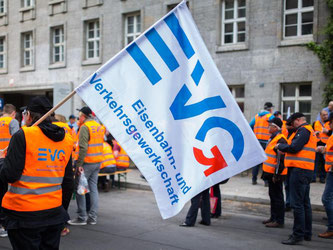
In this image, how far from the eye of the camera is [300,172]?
591 cm

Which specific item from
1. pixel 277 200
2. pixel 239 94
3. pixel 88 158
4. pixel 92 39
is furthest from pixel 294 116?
pixel 92 39

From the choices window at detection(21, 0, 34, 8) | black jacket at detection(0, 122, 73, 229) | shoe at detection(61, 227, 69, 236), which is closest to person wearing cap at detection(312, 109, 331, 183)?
shoe at detection(61, 227, 69, 236)

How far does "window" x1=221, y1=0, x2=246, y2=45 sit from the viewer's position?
1459cm

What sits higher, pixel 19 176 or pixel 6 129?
pixel 6 129

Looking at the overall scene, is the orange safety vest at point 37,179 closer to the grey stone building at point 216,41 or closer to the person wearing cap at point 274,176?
the person wearing cap at point 274,176

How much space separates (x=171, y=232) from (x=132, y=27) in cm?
1304

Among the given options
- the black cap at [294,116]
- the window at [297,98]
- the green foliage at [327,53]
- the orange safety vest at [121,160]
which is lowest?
the orange safety vest at [121,160]

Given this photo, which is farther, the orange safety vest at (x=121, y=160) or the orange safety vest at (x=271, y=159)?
the orange safety vest at (x=121, y=160)

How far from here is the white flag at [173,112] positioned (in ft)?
11.9

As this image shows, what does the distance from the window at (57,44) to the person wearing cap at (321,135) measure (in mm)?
14063

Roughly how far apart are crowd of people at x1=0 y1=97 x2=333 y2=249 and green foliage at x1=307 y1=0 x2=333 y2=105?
6.81 ft

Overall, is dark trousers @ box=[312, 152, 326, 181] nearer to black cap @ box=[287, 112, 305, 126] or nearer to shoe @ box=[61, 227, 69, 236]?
black cap @ box=[287, 112, 305, 126]

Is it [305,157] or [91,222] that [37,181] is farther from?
[305,157]

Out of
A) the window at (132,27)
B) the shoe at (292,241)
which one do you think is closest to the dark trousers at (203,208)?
the shoe at (292,241)
